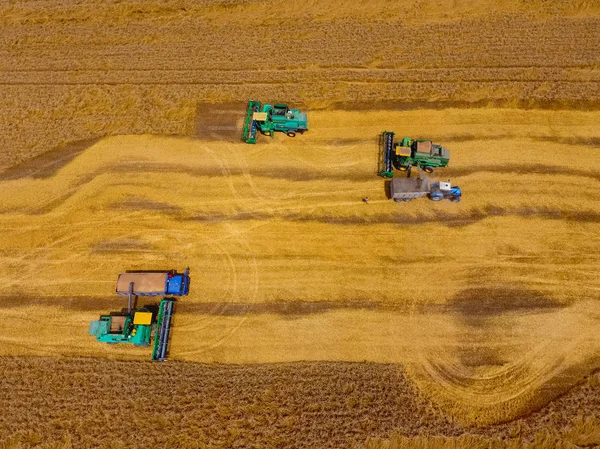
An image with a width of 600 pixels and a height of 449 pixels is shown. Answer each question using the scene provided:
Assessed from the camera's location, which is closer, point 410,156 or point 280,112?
point 410,156

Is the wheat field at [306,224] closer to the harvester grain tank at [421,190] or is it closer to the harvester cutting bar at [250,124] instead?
the harvester cutting bar at [250,124]

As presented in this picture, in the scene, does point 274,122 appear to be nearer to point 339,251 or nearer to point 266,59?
point 266,59

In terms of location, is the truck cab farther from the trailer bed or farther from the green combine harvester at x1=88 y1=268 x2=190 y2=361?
the green combine harvester at x1=88 y1=268 x2=190 y2=361

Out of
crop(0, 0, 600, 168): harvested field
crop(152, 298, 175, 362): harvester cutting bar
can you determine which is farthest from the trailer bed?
crop(152, 298, 175, 362): harvester cutting bar

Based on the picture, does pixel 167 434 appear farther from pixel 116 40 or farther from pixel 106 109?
pixel 116 40

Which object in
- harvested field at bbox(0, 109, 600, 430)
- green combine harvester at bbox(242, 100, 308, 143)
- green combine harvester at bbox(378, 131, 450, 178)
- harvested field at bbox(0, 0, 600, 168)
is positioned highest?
harvested field at bbox(0, 0, 600, 168)

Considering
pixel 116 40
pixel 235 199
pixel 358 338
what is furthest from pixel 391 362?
pixel 116 40

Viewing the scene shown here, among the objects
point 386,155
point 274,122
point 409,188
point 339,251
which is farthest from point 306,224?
point 274,122
